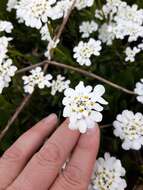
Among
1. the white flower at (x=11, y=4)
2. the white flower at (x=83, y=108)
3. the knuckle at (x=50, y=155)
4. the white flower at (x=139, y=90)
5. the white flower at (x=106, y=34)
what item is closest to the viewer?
the white flower at (x=83, y=108)

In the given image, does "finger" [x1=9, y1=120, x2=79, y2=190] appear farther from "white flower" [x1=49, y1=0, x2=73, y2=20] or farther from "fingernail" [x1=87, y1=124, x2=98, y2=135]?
"white flower" [x1=49, y1=0, x2=73, y2=20]

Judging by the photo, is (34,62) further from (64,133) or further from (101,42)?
(64,133)

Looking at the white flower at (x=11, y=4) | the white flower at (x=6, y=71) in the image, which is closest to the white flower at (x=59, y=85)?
the white flower at (x=6, y=71)

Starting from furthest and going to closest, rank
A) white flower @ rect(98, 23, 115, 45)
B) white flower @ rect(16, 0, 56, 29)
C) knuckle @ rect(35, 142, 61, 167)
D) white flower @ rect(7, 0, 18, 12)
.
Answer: white flower @ rect(7, 0, 18, 12), white flower @ rect(98, 23, 115, 45), white flower @ rect(16, 0, 56, 29), knuckle @ rect(35, 142, 61, 167)

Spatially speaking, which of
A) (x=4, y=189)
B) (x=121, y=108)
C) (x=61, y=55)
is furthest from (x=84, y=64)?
(x=4, y=189)

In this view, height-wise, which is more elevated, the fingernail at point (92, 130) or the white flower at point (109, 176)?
the fingernail at point (92, 130)

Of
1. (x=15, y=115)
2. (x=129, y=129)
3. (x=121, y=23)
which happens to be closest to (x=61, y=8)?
(x=121, y=23)

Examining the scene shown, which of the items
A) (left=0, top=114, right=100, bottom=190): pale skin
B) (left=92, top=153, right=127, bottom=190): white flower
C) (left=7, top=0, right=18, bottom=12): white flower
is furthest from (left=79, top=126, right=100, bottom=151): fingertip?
(left=7, top=0, right=18, bottom=12): white flower

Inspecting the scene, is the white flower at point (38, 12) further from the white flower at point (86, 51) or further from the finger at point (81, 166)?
the finger at point (81, 166)

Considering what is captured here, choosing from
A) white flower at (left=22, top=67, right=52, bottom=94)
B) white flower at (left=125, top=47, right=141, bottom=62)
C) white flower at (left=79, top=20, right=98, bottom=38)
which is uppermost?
white flower at (left=79, top=20, right=98, bottom=38)
